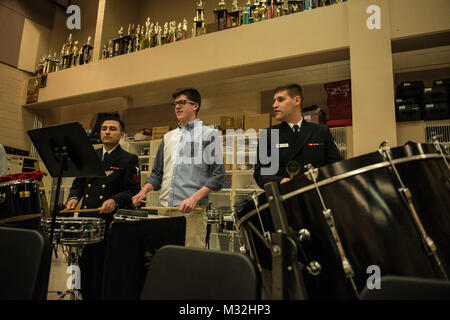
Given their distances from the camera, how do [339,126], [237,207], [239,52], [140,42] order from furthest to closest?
[140,42], [239,52], [339,126], [237,207]

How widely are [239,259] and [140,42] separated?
6.07m

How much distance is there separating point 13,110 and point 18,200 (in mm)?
5910

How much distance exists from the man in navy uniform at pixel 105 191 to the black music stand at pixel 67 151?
0.31 meters

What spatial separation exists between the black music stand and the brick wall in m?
5.79

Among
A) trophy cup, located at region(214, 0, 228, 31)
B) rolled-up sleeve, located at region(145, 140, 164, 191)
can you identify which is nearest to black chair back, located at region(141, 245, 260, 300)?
rolled-up sleeve, located at region(145, 140, 164, 191)

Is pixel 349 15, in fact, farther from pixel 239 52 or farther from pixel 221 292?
pixel 221 292

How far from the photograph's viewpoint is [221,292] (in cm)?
80

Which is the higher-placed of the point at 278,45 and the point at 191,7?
the point at 191,7

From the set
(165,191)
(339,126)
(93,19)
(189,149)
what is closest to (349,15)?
(339,126)

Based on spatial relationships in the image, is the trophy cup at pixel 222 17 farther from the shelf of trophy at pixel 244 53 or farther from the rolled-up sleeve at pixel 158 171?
the rolled-up sleeve at pixel 158 171

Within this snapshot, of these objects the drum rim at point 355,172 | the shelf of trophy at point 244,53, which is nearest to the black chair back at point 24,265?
the drum rim at point 355,172

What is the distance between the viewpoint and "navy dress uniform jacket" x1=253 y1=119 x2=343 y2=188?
2.13 metres

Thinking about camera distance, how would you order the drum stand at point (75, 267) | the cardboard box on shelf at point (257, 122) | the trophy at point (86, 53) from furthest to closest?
the trophy at point (86, 53), the cardboard box on shelf at point (257, 122), the drum stand at point (75, 267)

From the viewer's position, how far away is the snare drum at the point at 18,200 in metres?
2.04
